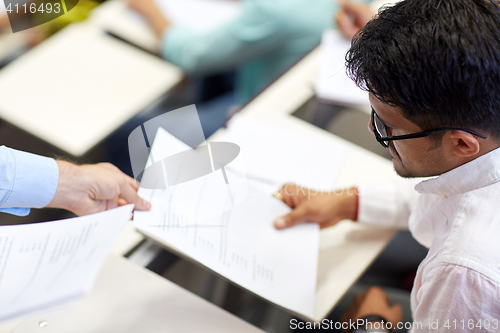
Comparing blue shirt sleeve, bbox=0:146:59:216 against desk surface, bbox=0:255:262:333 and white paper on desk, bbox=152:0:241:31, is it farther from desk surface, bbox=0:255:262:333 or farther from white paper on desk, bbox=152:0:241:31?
white paper on desk, bbox=152:0:241:31

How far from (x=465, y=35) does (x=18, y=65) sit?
1.24m

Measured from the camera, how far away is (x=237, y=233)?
88 centimetres

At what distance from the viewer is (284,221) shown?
A: 94cm

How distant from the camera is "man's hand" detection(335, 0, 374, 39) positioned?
1402 mm

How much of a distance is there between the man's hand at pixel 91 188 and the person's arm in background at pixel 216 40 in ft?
2.73

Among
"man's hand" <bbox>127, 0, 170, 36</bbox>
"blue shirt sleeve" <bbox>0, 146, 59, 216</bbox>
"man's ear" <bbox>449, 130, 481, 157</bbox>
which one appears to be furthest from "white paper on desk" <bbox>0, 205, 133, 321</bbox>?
"man's hand" <bbox>127, 0, 170, 36</bbox>

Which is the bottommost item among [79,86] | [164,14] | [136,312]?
[136,312]

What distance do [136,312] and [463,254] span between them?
0.55 m

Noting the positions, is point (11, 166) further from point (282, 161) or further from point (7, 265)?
point (282, 161)

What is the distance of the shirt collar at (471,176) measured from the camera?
718 mm

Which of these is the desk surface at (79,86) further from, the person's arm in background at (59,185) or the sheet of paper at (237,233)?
the sheet of paper at (237,233)

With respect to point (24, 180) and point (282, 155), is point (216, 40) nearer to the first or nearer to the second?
point (282, 155)

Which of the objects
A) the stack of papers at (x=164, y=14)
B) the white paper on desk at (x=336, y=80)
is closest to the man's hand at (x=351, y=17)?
the white paper on desk at (x=336, y=80)

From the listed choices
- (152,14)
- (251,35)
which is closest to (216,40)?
(251,35)
